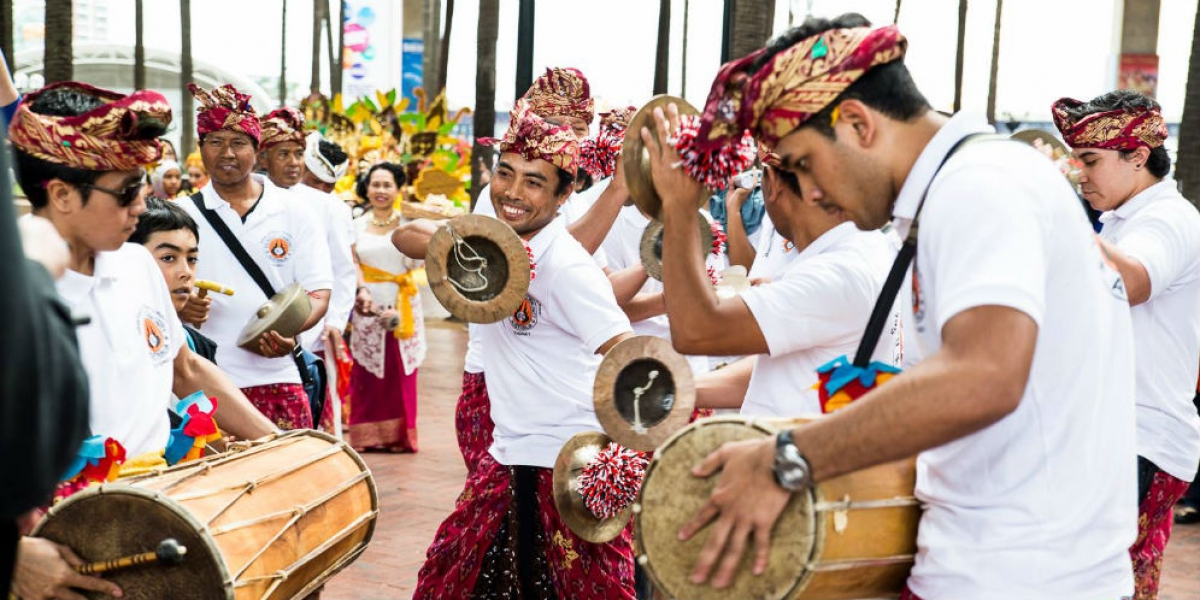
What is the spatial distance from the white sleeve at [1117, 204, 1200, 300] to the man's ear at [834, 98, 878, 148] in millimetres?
2434

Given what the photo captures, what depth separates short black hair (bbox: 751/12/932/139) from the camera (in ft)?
7.36

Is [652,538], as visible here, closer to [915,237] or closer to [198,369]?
[915,237]

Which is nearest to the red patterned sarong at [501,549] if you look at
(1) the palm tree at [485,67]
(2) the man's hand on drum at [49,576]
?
(2) the man's hand on drum at [49,576]

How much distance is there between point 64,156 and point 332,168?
6.48m

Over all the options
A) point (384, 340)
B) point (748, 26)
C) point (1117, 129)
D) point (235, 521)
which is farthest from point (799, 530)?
point (748, 26)

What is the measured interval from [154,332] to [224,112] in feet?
10.3

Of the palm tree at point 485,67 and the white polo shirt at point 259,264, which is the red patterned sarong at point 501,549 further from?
the palm tree at point 485,67

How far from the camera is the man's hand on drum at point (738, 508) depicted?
7.01ft

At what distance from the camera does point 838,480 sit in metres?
2.25

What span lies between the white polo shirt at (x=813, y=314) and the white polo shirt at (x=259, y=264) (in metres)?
3.29

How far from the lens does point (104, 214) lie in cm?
314

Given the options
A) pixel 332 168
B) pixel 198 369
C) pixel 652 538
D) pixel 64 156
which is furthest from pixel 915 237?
pixel 332 168

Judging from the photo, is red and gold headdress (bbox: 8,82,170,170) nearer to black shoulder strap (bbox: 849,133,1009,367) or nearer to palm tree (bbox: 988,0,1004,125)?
black shoulder strap (bbox: 849,133,1009,367)

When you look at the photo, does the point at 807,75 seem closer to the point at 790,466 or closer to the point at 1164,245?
the point at 790,466
